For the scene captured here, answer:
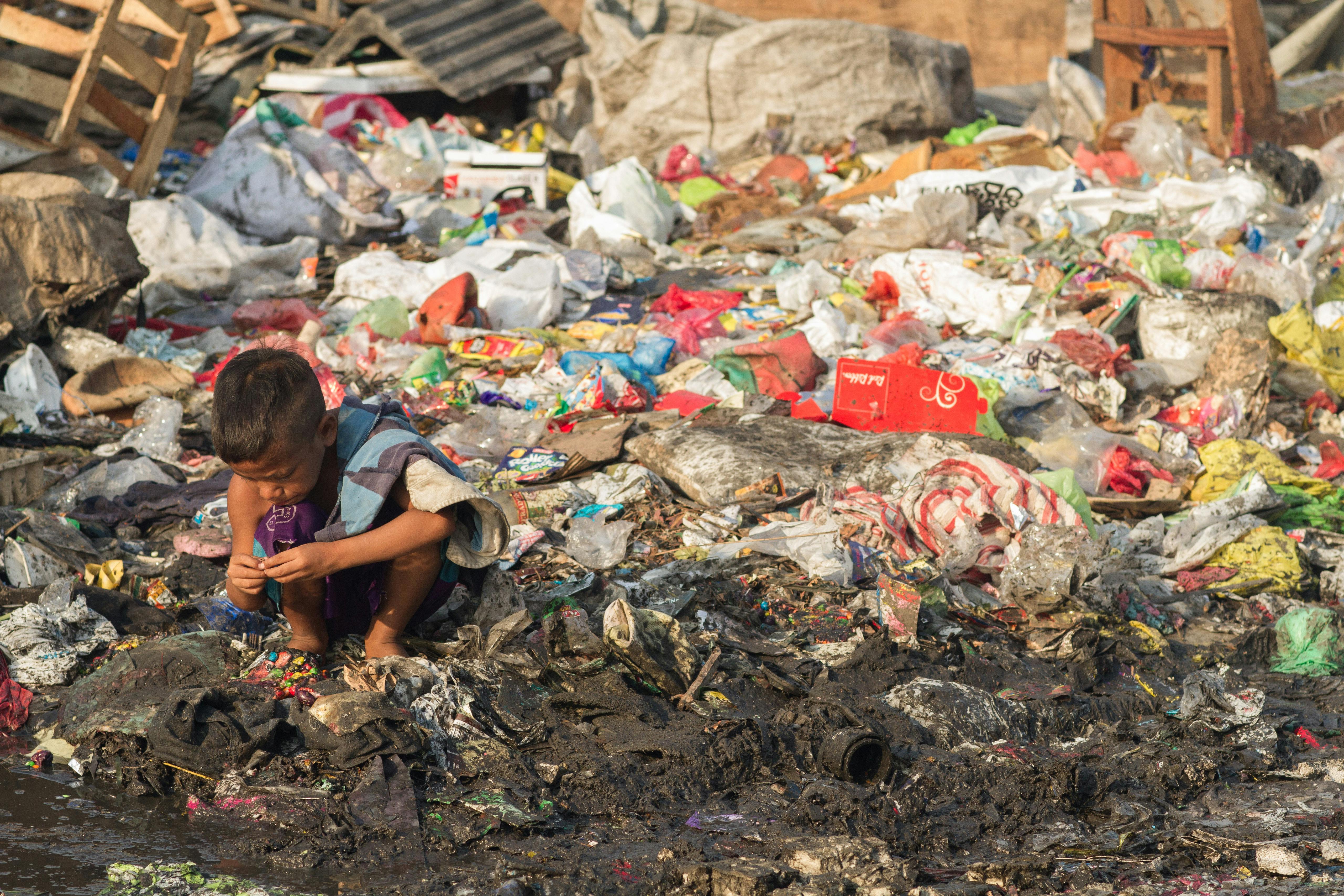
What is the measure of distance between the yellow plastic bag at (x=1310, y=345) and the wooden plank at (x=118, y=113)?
676cm

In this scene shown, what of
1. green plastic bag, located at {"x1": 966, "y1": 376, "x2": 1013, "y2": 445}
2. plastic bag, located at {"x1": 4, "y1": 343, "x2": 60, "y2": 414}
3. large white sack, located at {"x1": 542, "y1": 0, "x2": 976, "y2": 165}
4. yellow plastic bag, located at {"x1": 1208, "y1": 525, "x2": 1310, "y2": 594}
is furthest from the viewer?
large white sack, located at {"x1": 542, "y1": 0, "x2": 976, "y2": 165}

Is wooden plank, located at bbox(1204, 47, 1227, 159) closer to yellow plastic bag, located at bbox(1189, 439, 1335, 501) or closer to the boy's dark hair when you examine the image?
yellow plastic bag, located at bbox(1189, 439, 1335, 501)

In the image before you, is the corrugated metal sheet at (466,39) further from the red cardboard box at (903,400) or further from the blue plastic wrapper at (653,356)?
the red cardboard box at (903,400)

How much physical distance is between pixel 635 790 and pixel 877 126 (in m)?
8.93

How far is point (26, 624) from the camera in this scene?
9.03ft

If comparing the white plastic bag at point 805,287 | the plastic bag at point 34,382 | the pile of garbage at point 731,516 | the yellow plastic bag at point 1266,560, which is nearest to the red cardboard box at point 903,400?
the pile of garbage at point 731,516

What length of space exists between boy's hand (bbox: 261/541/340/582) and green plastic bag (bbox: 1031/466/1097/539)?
2.46 m

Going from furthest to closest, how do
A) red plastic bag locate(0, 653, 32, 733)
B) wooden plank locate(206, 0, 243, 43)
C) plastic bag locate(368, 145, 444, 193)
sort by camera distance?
wooden plank locate(206, 0, 243, 43)
plastic bag locate(368, 145, 444, 193)
red plastic bag locate(0, 653, 32, 733)

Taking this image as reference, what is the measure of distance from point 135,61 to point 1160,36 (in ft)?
24.4

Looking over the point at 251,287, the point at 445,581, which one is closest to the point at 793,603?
the point at 445,581

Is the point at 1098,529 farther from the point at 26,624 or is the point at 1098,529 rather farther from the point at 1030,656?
the point at 26,624

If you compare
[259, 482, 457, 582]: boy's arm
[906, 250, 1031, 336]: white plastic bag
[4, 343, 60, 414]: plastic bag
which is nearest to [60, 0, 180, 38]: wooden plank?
[4, 343, 60, 414]: plastic bag

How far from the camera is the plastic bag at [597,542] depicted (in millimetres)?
3629

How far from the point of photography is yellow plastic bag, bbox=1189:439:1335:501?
14.7 feet
